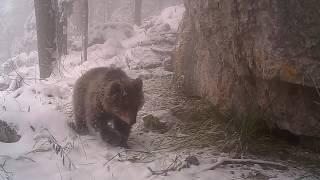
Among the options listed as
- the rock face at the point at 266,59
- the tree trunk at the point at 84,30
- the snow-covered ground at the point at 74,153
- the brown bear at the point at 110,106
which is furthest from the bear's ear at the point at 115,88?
the tree trunk at the point at 84,30

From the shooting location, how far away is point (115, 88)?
20.1ft

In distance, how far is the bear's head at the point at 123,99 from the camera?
617 cm

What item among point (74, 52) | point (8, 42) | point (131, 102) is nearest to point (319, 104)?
point (131, 102)

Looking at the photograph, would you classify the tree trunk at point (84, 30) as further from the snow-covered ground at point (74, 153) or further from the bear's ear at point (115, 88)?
the bear's ear at point (115, 88)

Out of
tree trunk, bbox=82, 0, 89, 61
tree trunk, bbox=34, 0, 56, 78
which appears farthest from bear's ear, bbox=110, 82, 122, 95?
tree trunk, bbox=82, 0, 89, 61

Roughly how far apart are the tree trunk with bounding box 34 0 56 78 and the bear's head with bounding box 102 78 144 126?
4.59 meters

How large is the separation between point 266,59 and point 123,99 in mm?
2150

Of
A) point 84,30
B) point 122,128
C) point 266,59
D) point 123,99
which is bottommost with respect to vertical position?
point 122,128

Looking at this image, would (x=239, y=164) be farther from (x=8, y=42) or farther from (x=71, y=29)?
(x=8, y=42)

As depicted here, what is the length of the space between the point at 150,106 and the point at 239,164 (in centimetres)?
287

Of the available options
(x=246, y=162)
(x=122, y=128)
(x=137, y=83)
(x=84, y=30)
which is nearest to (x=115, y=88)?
(x=137, y=83)

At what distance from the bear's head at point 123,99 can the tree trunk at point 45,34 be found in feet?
15.1

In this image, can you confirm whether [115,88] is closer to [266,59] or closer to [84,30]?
[266,59]

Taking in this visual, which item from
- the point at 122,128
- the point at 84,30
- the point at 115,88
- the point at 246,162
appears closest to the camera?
the point at 246,162
